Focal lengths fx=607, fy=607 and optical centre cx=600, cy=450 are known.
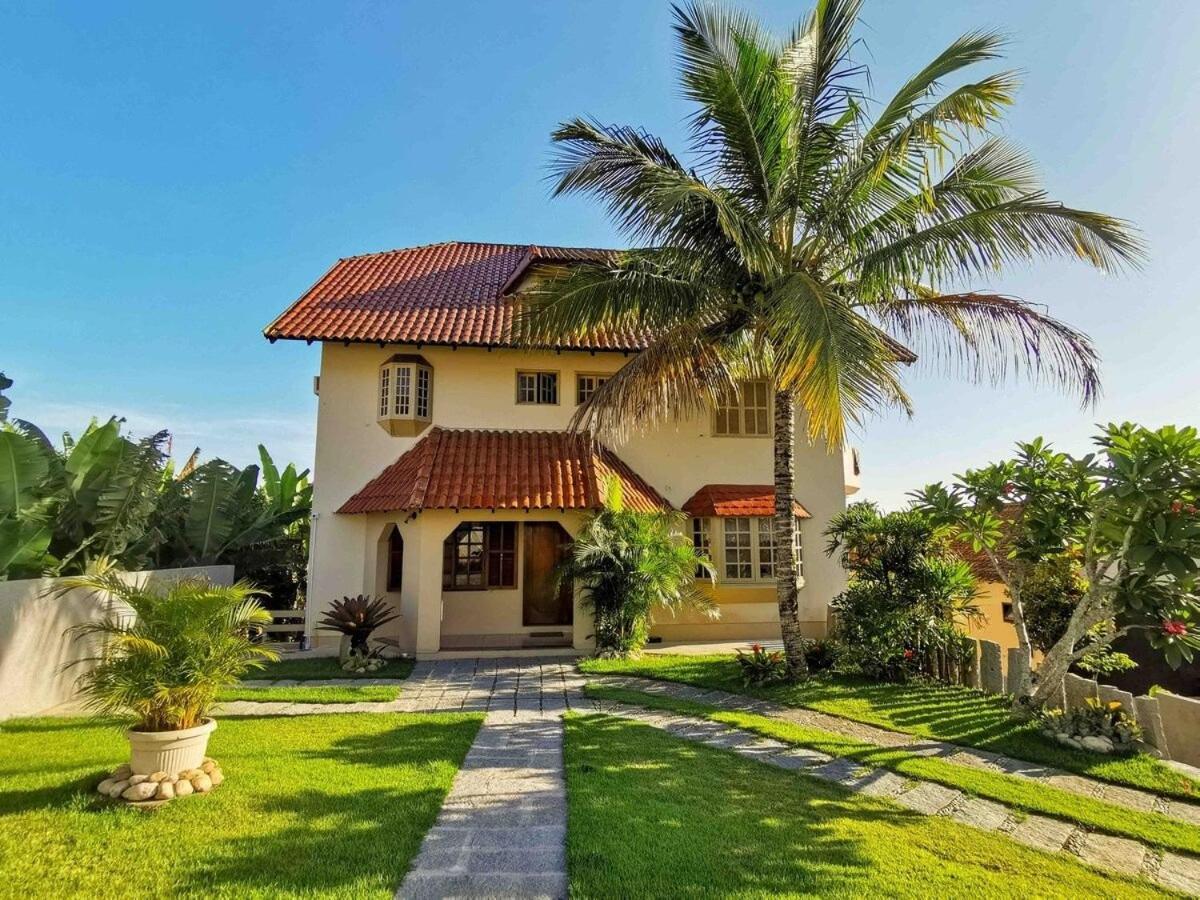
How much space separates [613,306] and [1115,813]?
8527mm

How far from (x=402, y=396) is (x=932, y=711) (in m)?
12.1

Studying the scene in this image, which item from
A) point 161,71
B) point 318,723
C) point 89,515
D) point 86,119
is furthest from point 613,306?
point 89,515

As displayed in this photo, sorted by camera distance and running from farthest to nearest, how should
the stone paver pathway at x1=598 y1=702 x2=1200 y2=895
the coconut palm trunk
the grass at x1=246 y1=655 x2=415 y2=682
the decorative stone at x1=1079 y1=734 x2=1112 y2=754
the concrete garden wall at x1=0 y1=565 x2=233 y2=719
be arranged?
the grass at x1=246 y1=655 x2=415 y2=682, the coconut palm trunk, the concrete garden wall at x1=0 y1=565 x2=233 y2=719, the decorative stone at x1=1079 y1=734 x2=1112 y2=754, the stone paver pathway at x1=598 y1=702 x2=1200 y2=895

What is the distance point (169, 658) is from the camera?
5574 mm

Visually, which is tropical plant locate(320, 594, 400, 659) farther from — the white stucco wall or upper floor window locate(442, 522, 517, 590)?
upper floor window locate(442, 522, 517, 590)

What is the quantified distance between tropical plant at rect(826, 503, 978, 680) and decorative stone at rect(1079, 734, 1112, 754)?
262cm

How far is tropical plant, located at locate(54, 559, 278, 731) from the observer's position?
545 centimetres

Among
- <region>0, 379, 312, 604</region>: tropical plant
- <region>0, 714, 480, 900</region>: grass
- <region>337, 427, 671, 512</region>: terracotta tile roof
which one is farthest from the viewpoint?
<region>337, 427, 671, 512</region>: terracotta tile roof

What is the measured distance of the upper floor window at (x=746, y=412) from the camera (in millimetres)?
15852

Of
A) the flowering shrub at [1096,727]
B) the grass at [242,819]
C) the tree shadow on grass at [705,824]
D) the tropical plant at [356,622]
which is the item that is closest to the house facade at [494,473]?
the tropical plant at [356,622]

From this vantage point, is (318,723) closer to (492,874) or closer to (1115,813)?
(492,874)

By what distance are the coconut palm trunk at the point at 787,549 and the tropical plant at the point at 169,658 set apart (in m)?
7.45

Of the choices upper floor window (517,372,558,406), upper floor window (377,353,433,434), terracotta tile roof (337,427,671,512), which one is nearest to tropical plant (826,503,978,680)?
terracotta tile roof (337,427,671,512)

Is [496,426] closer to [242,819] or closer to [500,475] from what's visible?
[500,475]
